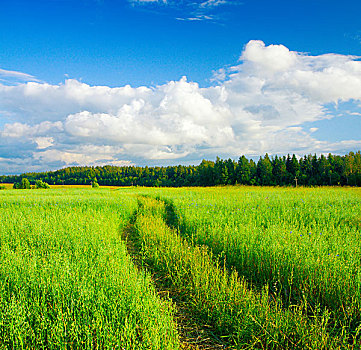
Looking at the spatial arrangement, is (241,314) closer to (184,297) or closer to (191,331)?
(191,331)

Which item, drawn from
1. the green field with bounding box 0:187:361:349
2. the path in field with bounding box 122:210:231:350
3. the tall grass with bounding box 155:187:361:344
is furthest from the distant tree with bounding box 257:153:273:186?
the path in field with bounding box 122:210:231:350

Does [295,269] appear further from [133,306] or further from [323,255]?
[133,306]

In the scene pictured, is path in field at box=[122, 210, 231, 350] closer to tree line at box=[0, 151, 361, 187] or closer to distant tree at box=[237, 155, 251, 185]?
tree line at box=[0, 151, 361, 187]

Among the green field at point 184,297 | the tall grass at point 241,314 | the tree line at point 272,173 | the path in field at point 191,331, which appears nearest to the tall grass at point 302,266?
the green field at point 184,297

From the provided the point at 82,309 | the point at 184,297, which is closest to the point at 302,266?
the point at 184,297

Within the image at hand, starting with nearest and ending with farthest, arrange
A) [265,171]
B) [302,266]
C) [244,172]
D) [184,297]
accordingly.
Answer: [184,297]
[302,266]
[265,171]
[244,172]

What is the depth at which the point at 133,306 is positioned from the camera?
114 inches

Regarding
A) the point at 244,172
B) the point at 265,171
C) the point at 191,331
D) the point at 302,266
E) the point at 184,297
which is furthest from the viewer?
the point at 244,172

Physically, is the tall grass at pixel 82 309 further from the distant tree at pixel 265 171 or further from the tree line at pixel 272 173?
the distant tree at pixel 265 171

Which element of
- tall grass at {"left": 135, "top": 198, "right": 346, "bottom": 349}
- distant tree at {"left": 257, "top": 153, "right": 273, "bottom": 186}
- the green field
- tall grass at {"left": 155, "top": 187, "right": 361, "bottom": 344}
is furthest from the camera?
distant tree at {"left": 257, "top": 153, "right": 273, "bottom": 186}

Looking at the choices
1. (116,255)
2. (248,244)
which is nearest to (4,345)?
(116,255)

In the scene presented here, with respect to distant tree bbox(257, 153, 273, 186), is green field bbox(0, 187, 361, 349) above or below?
below

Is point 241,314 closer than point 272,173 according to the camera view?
Yes

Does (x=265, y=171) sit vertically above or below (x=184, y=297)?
above
